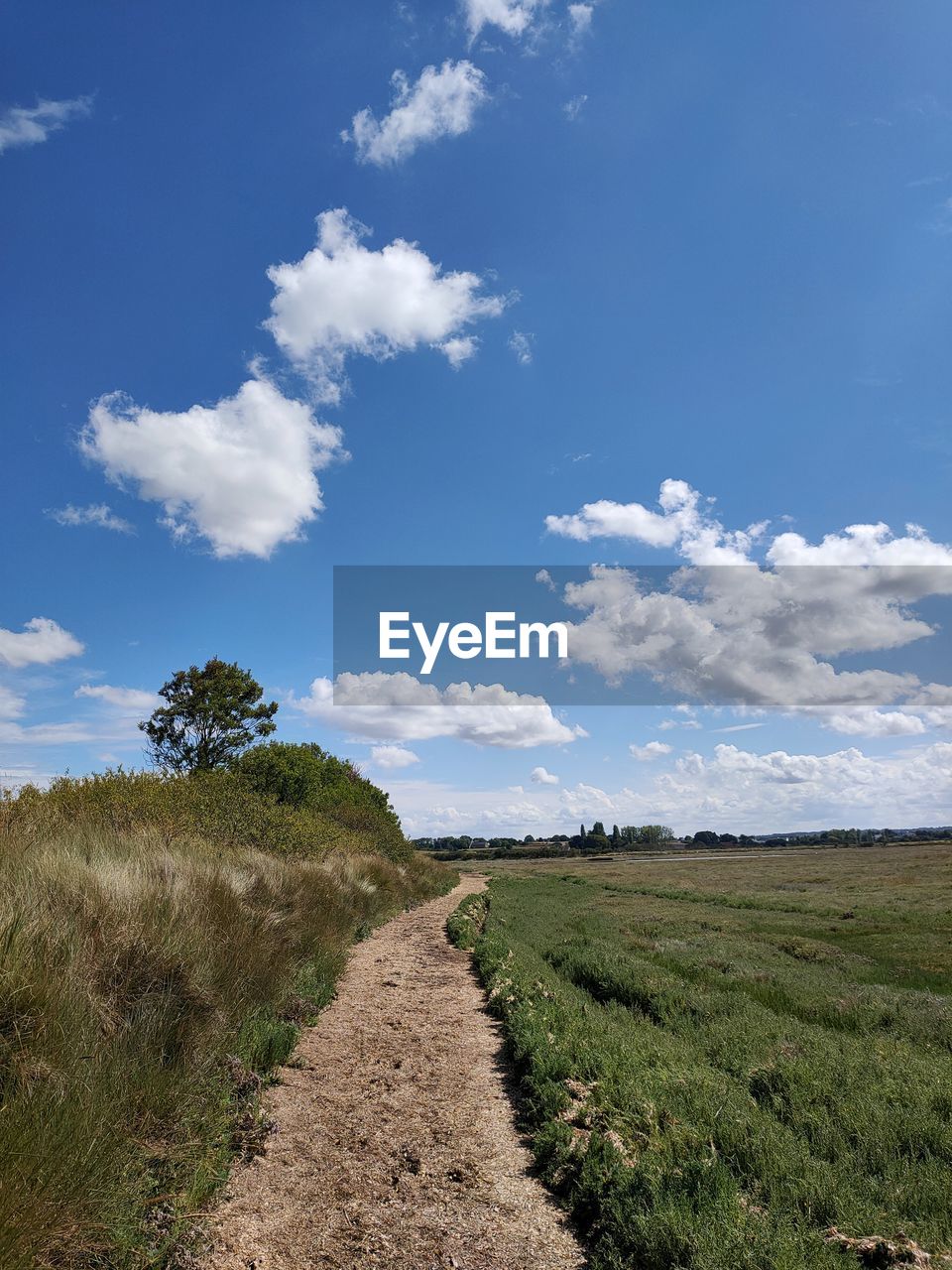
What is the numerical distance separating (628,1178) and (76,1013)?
421 cm

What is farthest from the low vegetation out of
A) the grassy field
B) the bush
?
the bush

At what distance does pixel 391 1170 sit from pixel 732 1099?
3818 millimetres

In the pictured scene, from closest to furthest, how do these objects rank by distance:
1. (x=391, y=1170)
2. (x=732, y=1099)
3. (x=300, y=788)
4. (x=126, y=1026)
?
(x=126, y=1026) < (x=391, y=1170) < (x=732, y=1099) < (x=300, y=788)

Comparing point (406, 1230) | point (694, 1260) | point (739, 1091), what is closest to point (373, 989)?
point (739, 1091)

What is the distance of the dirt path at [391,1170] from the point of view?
435 cm

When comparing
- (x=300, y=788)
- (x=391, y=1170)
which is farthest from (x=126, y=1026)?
(x=300, y=788)

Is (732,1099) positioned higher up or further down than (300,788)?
further down

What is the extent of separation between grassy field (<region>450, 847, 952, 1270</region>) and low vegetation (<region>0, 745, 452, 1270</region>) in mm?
2890

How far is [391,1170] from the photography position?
5410 millimetres

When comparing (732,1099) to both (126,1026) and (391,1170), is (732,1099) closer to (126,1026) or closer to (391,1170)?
(391,1170)

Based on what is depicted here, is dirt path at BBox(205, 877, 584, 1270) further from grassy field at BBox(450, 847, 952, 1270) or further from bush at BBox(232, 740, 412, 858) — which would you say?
bush at BBox(232, 740, 412, 858)

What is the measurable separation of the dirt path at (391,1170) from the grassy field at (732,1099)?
422mm

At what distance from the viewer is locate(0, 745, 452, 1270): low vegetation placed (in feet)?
12.0

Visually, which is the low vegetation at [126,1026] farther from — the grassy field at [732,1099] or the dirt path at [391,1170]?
the grassy field at [732,1099]
